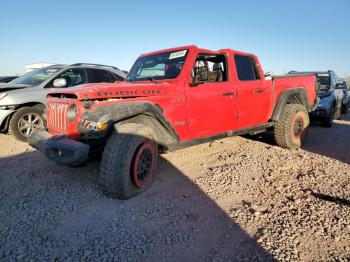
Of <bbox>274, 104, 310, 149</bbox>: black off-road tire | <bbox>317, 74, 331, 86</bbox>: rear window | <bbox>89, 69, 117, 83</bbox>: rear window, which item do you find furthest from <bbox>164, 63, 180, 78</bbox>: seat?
<bbox>317, 74, 331, 86</bbox>: rear window

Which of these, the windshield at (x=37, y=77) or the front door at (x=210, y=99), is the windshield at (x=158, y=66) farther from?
the windshield at (x=37, y=77)

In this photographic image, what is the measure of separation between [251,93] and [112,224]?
11.0 feet

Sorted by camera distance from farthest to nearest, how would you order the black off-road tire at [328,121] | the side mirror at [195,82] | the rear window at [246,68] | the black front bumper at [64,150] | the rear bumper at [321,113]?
the black off-road tire at [328,121]
the rear bumper at [321,113]
the rear window at [246,68]
the side mirror at [195,82]
the black front bumper at [64,150]

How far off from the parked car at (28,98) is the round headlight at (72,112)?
2110 mm

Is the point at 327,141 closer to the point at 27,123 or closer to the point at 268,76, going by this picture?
the point at 268,76

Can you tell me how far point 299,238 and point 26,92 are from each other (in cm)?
577

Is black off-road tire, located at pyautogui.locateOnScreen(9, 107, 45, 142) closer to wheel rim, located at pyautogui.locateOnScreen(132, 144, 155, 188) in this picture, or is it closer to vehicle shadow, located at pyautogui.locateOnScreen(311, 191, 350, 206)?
wheel rim, located at pyautogui.locateOnScreen(132, 144, 155, 188)

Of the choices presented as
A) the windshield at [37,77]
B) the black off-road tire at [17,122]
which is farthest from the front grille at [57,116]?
the windshield at [37,77]

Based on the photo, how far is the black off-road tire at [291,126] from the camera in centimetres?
555

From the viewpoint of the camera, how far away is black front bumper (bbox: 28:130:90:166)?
3061 millimetres

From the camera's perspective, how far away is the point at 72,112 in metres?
3.39

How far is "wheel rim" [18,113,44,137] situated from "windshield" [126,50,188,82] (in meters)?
2.58

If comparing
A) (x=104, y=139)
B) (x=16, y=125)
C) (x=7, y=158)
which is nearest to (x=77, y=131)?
(x=104, y=139)

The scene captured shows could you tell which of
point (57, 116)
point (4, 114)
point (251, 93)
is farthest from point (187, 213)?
point (4, 114)
